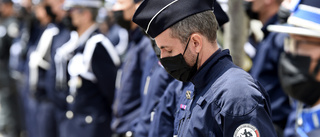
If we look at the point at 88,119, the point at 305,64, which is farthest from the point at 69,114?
the point at 305,64

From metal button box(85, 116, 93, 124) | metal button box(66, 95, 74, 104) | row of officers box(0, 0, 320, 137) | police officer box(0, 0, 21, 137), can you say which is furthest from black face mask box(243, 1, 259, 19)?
police officer box(0, 0, 21, 137)

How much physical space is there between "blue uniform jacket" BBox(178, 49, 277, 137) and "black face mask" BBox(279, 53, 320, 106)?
70 centimetres

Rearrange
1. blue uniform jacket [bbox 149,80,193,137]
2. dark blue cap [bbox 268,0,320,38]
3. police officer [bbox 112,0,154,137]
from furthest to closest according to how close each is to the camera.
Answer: police officer [bbox 112,0,154,137] → blue uniform jacket [bbox 149,80,193,137] → dark blue cap [bbox 268,0,320,38]

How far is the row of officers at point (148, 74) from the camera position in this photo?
261 cm

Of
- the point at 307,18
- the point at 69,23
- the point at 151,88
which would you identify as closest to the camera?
the point at 307,18

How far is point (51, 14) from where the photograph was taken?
27.8ft

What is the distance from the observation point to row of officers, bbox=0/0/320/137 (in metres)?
2.61

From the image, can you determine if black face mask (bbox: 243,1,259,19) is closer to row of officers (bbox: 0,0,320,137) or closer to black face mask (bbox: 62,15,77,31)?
row of officers (bbox: 0,0,320,137)

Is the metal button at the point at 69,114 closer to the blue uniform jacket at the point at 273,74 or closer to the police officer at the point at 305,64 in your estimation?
the blue uniform jacket at the point at 273,74

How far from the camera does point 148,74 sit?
4.75m

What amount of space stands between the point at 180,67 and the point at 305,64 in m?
0.97

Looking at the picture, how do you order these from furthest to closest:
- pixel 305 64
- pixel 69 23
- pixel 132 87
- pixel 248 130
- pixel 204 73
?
pixel 69 23
pixel 132 87
pixel 305 64
pixel 204 73
pixel 248 130

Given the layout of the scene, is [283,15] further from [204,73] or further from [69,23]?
[69,23]

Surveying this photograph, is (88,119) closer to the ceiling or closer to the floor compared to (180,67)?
closer to the floor
